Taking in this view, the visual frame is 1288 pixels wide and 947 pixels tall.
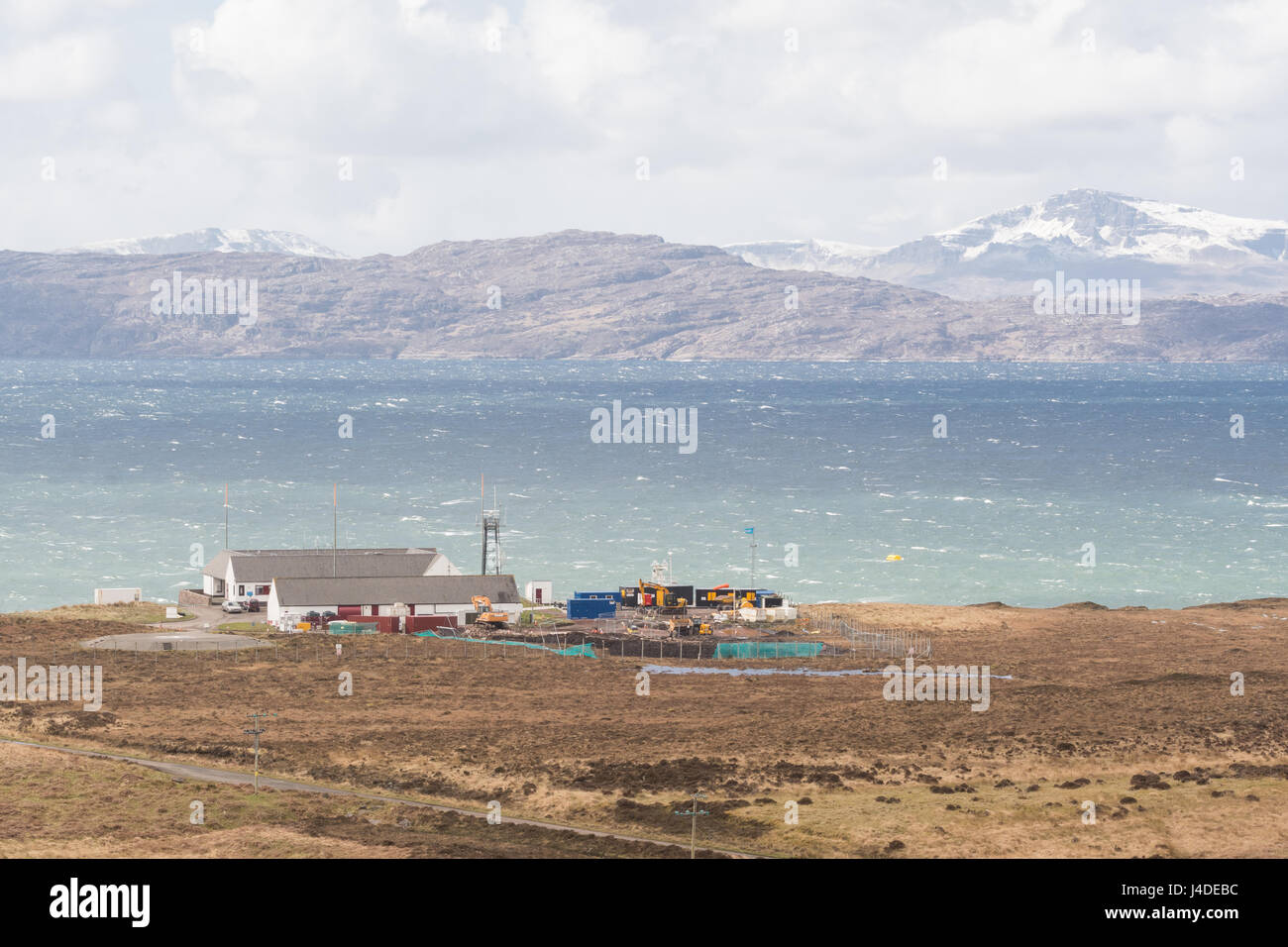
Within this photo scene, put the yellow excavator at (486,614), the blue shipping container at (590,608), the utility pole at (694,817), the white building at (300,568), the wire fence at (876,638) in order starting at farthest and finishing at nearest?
the white building at (300,568) < the blue shipping container at (590,608) < the yellow excavator at (486,614) < the wire fence at (876,638) < the utility pole at (694,817)

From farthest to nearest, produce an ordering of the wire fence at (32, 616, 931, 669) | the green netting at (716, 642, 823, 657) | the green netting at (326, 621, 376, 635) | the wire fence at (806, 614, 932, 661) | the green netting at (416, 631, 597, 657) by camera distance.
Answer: the green netting at (326, 621, 376, 635) < the wire fence at (806, 614, 932, 661) < the green netting at (716, 642, 823, 657) < the green netting at (416, 631, 597, 657) < the wire fence at (32, 616, 931, 669)

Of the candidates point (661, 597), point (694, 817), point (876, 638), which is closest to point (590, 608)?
point (661, 597)

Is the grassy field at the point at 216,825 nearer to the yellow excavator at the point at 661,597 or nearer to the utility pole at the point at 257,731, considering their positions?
the utility pole at the point at 257,731

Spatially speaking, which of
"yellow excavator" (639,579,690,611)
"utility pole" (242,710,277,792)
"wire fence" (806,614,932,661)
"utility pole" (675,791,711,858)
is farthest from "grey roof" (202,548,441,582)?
"utility pole" (675,791,711,858)

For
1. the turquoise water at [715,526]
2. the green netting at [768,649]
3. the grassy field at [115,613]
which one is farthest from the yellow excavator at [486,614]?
the turquoise water at [715,526]

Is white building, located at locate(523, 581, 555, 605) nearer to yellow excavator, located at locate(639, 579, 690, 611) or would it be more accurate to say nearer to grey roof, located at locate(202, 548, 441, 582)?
yellow excavator, located at locate(639, 579, 690, 611)

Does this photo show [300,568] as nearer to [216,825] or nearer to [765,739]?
[765,739]
